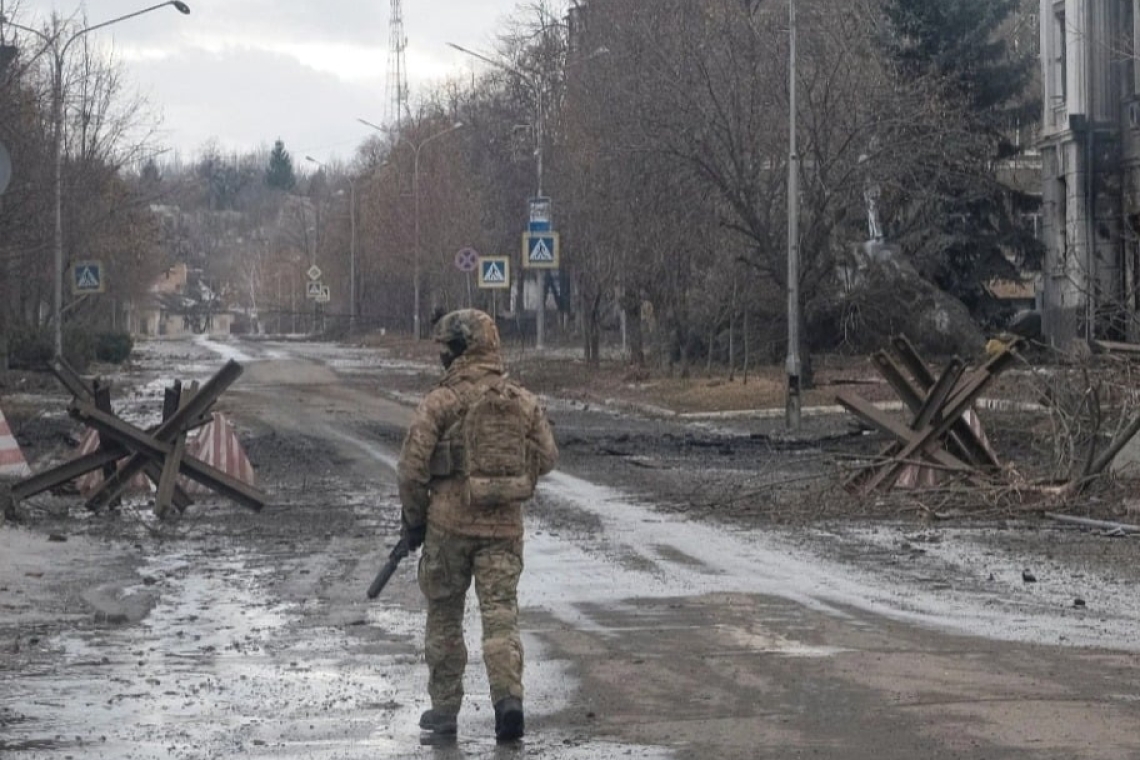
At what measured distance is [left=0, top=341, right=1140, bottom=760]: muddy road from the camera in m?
8.11

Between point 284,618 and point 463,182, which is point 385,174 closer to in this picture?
point 463,182

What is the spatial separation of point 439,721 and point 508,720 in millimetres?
375

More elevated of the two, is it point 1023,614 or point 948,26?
point 948,26

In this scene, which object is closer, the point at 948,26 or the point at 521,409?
the point at 521,409

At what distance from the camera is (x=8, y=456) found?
19656 millimetres

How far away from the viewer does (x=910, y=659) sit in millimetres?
9922

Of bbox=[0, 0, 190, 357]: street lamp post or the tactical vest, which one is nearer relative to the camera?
the tactical vest

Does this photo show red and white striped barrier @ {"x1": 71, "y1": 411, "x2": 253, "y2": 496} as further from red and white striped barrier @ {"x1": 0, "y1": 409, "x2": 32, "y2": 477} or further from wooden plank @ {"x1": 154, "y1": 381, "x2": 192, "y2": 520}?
wooden plank @ {"x1": 154, "y1": 381, "x2": 192, "y2": 520}

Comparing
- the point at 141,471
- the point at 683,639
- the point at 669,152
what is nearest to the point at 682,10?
the point at 669,152

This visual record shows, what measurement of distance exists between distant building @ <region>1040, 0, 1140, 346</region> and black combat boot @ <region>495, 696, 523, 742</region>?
3767 centimetres

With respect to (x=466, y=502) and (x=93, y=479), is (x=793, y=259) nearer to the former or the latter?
(x=93, y=479)

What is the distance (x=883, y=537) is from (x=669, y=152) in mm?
19114

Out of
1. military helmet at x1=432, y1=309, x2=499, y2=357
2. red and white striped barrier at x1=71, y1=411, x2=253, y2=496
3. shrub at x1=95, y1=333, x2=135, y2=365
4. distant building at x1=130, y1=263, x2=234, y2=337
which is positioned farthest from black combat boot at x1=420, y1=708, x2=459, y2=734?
distant building at x1=130, y1=263, x2=234, y2=337

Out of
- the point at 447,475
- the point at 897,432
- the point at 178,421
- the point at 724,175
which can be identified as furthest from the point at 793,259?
the point at 447,475
